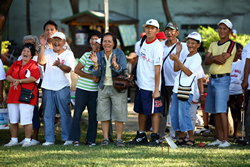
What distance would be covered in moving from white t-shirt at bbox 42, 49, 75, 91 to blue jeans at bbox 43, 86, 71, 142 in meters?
0.10

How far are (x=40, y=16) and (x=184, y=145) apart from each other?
18.1 m

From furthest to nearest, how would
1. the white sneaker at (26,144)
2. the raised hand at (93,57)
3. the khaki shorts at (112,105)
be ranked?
the white sneaker at (26,144)
the khaki shorts at (112,105)
the raised hand at (93,57)

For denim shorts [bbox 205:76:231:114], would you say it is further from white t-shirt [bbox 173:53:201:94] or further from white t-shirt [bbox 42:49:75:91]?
white t-shirt [bbox 42:49:75:91]

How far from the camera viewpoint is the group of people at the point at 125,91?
567 centimetres

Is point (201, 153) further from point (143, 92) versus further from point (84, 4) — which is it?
point (84, 4)

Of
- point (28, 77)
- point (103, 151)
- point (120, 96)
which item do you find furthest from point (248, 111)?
point (28, 77)

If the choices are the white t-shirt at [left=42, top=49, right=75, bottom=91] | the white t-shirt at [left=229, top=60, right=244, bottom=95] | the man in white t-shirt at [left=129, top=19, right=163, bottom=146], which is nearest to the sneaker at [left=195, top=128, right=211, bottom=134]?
the white t-shirt at [left=229, top=60, right=244, bottom=95]

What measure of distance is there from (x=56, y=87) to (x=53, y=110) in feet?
1.42

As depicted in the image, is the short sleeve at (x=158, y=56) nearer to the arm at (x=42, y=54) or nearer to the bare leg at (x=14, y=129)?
the arm at (x=42, y=54)

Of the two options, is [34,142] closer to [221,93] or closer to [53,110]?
[53,110]

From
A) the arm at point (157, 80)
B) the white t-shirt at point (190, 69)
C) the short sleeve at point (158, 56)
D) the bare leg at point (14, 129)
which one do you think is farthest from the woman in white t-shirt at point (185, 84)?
the bare leg at point (14, 129)

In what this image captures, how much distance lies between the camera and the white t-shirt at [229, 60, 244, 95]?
6.64m

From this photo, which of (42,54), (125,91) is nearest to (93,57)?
(125,91)

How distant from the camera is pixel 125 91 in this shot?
5.74m
